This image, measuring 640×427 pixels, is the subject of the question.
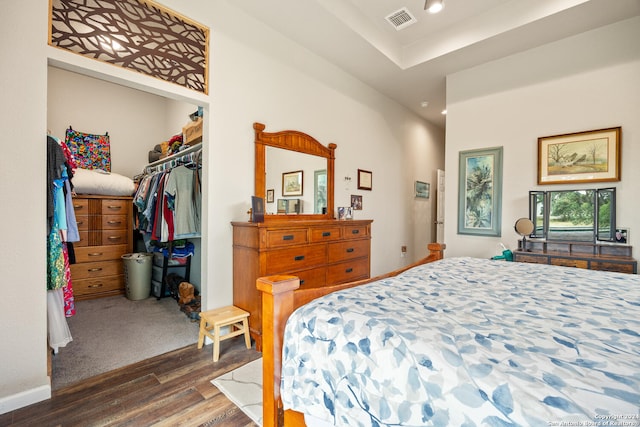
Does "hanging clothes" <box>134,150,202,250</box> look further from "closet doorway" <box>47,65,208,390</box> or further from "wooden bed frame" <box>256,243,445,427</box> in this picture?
"wooden bed frame" <box>256,243,445,427</box>

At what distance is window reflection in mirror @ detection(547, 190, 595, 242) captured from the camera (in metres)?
2.79

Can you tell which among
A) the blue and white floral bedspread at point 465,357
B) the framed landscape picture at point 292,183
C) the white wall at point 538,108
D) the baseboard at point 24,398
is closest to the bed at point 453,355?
the blue and white floral bedspread at point 465,357

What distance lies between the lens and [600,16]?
8.66ft

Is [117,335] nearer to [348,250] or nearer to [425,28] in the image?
[348,250]

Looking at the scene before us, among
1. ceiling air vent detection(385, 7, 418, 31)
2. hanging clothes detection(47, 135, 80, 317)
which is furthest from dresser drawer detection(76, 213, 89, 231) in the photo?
ceiling air vent detection(385, 7, 418, 31)

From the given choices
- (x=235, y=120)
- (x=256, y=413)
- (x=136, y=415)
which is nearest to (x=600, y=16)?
(x=235, y=120)

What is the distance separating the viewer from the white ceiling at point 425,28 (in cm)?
261

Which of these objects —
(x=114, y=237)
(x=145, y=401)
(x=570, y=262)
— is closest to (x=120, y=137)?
(x=114, y=237)

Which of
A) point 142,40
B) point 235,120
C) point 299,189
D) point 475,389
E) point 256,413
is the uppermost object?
point 142,40

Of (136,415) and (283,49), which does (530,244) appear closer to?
(283,49)

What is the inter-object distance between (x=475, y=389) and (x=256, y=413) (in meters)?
1.38

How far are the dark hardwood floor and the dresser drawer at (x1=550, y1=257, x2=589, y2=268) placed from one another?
2954mm

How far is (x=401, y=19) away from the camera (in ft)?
9.99

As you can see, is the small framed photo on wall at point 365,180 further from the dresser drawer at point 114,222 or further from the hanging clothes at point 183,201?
the dresser drawer at point 114,222
